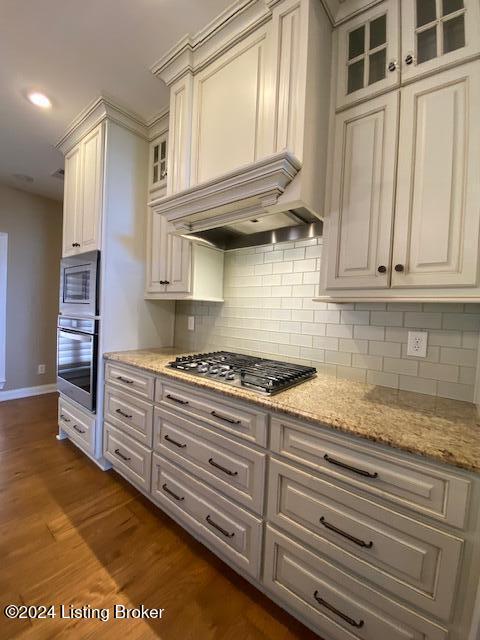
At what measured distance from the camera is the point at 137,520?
166 cm

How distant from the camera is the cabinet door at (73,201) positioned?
231 centimetres

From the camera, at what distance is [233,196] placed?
135cm

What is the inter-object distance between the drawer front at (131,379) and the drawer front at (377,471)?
0.93 metres

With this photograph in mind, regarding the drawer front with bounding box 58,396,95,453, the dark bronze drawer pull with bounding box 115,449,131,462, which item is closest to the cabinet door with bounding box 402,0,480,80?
the dark bronze drawer pull with bounding box 115,449,131,462

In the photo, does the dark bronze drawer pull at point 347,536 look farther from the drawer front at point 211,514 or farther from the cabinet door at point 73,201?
the cabinet door at point 73,201

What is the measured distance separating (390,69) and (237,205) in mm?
859

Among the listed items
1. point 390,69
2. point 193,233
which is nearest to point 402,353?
point 390,69

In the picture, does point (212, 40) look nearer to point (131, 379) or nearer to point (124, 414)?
point (131, 379)

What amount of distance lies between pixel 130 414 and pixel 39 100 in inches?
92.9

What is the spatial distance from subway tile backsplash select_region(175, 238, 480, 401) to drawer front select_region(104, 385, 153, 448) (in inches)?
28.3

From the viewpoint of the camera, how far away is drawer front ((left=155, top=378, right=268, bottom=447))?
1.17 metres

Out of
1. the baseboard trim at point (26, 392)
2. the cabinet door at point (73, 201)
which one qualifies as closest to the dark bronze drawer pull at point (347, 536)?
the cabinet door at point (73, 201)

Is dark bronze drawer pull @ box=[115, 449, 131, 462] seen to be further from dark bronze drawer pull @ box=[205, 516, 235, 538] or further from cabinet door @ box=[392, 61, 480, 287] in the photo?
cabinet door @ box=[392, 61, 480, 287]

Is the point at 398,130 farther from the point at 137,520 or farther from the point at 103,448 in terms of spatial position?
the point at 103,448
